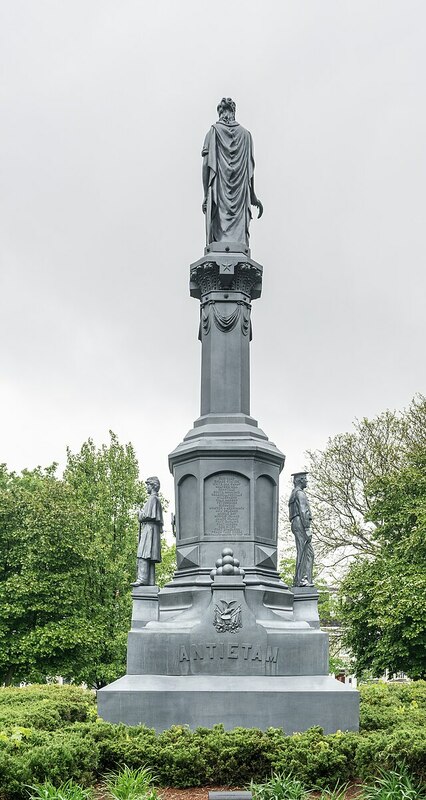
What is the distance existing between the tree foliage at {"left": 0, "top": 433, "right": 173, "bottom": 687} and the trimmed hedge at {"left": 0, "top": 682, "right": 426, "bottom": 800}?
19.8 m

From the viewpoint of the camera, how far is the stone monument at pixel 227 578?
44.0 ft

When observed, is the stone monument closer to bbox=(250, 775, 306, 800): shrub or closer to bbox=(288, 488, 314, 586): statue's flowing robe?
bbox=(288, 488, 314, 586): statue's flowing robe

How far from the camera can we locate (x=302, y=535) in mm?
16031

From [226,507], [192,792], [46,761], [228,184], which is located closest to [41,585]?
[226,507]

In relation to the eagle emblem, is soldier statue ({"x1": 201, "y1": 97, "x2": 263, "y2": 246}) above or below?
above

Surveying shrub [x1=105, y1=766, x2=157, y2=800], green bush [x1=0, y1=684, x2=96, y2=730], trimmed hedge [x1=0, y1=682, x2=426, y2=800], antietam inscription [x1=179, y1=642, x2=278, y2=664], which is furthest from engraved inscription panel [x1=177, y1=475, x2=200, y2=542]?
shrub [x1=105, y1=766, x2=157, y2=800]

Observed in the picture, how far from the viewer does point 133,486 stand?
39.9 metres

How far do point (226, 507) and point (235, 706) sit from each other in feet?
11.9

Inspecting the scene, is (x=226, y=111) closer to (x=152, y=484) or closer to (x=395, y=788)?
(x=152, y=484)

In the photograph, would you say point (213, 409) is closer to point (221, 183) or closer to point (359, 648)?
point (221, 183)

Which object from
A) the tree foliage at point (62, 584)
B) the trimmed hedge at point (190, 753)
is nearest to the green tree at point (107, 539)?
the tree foliage at point (62, 584)

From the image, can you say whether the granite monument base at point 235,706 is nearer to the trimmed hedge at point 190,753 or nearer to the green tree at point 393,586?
the trimmed hedge at point 190,753

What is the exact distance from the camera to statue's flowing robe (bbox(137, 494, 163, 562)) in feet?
51.8

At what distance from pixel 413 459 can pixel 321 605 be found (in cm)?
877
